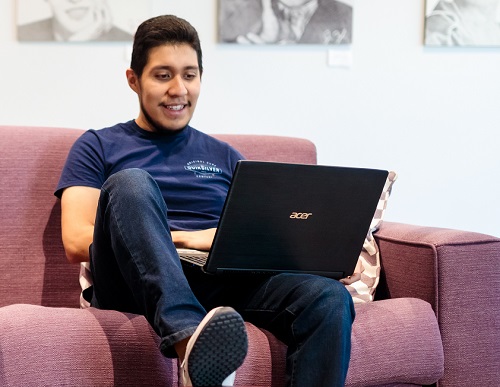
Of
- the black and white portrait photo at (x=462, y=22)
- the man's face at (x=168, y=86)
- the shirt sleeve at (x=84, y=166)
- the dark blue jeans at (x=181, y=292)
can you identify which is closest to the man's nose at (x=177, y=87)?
the man's face at (x=168, y=86)

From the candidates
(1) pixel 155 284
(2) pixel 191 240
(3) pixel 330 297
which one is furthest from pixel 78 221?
(3) pixel 330 297

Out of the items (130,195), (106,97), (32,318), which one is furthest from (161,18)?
(106,97)

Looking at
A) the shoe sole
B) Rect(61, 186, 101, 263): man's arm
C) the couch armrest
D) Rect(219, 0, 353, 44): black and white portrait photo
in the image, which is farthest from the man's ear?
Rect(219, 0, 353, 44): black and white portrait photo

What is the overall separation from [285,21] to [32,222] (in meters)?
1.52

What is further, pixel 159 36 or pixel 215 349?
pixel 159 36

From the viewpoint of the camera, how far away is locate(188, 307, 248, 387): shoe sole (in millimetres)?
1315

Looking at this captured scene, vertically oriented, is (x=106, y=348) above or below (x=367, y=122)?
below

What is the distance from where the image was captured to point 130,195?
5.09 feet

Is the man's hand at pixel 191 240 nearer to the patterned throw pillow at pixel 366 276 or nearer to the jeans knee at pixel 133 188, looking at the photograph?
the jeans knee at pixel 133 188

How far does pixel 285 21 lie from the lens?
3.26 meters

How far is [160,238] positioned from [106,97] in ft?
5.83

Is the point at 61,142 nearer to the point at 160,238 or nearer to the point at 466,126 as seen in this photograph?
the point at 160,238

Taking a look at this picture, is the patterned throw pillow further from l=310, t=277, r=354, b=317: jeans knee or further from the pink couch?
l=310, t=277, r=354, b=317: jeans knee

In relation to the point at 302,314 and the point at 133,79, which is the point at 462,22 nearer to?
the point at 133,79
